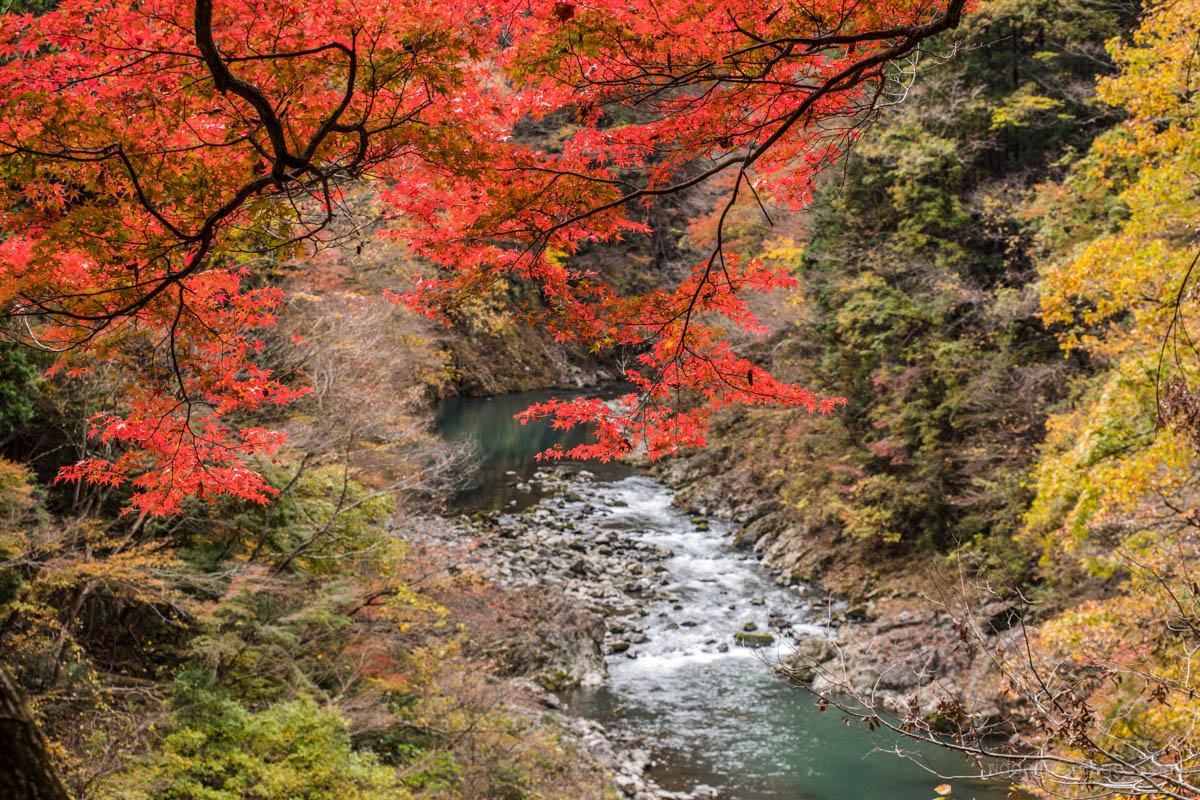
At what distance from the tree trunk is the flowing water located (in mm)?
5059

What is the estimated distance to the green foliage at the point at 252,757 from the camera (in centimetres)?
546

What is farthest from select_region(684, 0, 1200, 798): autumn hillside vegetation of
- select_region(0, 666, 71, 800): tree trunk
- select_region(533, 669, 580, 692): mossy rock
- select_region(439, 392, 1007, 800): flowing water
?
select_region(0, 666, 71, 800): tree trunk

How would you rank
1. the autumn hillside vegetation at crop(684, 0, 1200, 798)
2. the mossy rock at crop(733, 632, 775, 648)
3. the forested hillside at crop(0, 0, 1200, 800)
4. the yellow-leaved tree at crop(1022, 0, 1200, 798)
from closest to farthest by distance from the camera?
the forested hillside at crop(0, 0, 1200, 800), the yellow-leaved tree at crop(1022, 0, 1200, 798), the autumn hillside vegetation at crop(684, 0, 1200, 798), the mossy rock at crop(733, 632, 775, 648)

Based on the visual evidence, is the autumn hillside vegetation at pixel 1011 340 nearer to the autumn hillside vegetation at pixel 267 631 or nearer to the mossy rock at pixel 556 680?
the mossy rock at pixel 556 680

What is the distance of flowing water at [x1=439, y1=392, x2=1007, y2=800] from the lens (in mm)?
8375

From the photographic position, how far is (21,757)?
159 centimetres

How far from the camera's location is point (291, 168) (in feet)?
9.53

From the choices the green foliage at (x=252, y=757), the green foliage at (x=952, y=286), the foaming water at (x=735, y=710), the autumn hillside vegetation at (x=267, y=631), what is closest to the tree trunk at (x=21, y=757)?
the autumn hillside vegetation at (x=267, y=631)

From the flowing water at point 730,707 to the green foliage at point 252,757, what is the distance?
3.65m

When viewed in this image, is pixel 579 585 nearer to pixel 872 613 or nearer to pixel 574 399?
pixel 872 613

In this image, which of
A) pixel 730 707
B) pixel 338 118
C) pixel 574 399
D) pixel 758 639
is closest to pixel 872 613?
pixel 758 639

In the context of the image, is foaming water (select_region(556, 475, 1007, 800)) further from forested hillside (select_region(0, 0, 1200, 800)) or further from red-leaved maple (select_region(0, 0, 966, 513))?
red-leaved maple (select_region(0, 0, 966, 513))

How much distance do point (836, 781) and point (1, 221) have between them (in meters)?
9.02

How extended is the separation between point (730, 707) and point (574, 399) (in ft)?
17.5
